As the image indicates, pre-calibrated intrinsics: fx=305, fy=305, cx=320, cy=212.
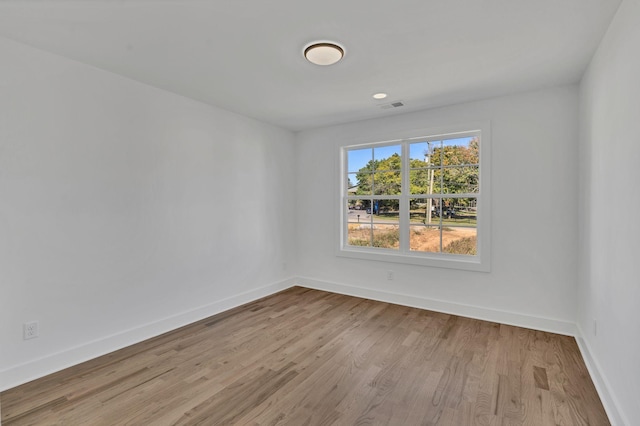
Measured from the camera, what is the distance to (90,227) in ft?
8.71

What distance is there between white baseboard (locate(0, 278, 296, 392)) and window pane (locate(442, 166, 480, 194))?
120 inches

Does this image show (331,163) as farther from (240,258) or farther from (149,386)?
(149,386)

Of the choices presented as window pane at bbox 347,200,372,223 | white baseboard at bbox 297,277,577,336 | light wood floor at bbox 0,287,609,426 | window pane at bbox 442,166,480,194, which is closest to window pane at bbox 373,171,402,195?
window pane at bbox 347,200,372,223

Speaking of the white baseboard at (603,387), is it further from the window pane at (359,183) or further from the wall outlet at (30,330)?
the wall outlet at (30,330)

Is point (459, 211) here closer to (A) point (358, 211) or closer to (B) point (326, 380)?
(A) point (358, 211)

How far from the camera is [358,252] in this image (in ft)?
14.7

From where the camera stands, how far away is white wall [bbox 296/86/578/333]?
10.3ft

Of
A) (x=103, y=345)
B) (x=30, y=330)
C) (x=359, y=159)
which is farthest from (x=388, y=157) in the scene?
(x=30, y=330)

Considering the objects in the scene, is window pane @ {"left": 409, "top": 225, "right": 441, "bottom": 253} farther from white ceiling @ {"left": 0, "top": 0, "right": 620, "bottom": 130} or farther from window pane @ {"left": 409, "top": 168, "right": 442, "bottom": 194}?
white ceiling @ {"left": 0, "top": 0, "right": 620, "bottom": 130}

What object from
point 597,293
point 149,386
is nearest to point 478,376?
point 597,293

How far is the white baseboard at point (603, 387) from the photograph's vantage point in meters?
1.77

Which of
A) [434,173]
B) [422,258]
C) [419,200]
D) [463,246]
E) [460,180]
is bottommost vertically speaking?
[422,258]

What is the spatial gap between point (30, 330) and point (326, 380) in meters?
2.29

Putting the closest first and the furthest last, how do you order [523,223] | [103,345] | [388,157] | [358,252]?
[103,345] < [523,223] < [388,157] < [358,252]
